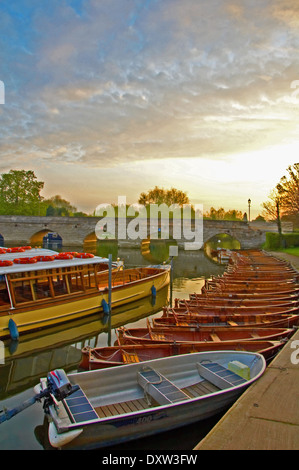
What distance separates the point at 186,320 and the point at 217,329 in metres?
1.39

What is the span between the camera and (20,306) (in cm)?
1076

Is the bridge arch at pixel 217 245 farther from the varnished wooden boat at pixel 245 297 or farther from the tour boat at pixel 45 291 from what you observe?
the tour boat at pixel 45 291

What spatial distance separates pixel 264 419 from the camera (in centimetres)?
428

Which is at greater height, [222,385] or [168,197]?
[168,197]

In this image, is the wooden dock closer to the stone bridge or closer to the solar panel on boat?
the solar panel on boat

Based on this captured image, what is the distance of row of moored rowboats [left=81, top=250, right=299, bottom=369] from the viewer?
7.12 metres

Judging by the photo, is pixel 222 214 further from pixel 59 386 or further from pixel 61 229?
pixel 59 386

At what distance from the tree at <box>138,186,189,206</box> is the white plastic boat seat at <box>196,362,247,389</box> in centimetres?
7492

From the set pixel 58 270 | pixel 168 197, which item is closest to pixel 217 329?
pixel 58 270

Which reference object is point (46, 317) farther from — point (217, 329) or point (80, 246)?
point (80, 246)

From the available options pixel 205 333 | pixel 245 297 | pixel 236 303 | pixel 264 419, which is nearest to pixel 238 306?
pixel 236 303

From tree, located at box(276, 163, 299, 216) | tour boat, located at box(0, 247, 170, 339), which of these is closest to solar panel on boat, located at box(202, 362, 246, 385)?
tour boat, located at box(0, 247, 170, 339)

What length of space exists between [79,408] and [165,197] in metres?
78.2

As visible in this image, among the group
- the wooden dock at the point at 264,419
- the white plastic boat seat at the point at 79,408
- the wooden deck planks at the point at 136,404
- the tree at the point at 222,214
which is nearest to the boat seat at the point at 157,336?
the wooden deck planks at the point at 136,404
